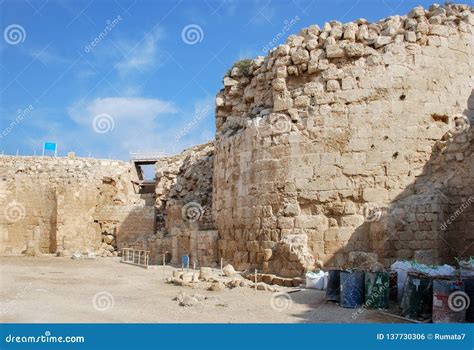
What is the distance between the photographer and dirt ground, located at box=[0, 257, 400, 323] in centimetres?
659

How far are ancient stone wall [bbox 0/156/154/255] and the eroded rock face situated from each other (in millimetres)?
11147

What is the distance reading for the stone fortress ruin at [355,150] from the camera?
401 inches

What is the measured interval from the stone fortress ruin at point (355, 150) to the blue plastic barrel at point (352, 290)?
2453 mm

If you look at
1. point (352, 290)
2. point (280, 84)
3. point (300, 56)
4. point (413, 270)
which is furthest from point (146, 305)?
point (300, 56)

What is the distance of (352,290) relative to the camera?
759cm

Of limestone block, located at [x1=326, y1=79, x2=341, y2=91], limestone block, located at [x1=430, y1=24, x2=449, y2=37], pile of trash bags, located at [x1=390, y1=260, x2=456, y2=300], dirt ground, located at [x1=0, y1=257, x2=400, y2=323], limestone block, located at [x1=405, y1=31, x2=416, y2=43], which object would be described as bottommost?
dirt ground, located at [x1=0, y1=257, x2=400, y2=323]

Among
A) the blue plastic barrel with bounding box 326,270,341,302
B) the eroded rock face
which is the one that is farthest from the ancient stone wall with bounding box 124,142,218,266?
the blue plastic barrel with bounding box 326,270,341,302

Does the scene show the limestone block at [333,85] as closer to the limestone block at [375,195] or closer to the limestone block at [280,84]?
the limestone block at [280,84]

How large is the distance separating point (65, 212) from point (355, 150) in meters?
14.1

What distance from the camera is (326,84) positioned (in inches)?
448

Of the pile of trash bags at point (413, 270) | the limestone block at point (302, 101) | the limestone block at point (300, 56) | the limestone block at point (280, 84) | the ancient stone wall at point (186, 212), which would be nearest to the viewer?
the pile of trash bags at point (413, 270)

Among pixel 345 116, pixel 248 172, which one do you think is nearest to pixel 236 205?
pixel 248 172

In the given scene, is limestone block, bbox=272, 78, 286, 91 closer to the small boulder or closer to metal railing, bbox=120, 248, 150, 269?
the small boulder

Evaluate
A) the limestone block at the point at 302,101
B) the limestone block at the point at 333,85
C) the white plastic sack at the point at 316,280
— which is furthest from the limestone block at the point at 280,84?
the white plastic sack at the point at 316,280
